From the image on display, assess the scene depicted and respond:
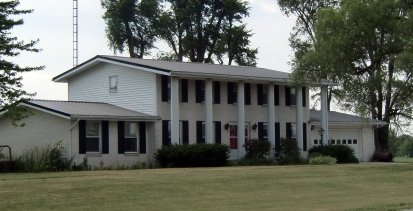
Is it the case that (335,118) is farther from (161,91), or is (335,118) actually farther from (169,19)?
(169,19)

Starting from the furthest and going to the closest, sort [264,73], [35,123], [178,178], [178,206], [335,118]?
[335,118] → [264,73] → [35,123] → [178,178] → [178,206]

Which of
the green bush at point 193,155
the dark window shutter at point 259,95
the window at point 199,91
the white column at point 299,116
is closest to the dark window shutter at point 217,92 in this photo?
the window at point 199,91

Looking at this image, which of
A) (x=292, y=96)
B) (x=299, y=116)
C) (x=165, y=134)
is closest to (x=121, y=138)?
(x=165, y=134)

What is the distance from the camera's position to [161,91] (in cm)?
4088

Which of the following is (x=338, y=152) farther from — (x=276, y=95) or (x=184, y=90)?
(x=184, y=90)

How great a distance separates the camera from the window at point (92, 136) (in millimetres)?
37438

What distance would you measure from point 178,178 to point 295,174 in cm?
588

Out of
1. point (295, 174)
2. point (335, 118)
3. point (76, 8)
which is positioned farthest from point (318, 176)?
point (76, 8)

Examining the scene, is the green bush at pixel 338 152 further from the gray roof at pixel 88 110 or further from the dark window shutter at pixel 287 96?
the gray roof at pixel 88 110

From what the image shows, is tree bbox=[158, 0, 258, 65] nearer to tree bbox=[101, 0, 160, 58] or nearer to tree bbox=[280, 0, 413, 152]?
tree bbox=[101, 0, 160, 58]

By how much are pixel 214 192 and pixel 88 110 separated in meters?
16.5

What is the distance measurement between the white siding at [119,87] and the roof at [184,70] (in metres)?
0.56

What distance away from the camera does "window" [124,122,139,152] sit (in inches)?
1547

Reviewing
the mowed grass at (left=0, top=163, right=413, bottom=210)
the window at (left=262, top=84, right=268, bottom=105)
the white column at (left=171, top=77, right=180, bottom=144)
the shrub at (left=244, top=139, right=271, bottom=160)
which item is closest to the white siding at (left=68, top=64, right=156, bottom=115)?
the white column at (left=171, top=77, right=180, bottom=144)
